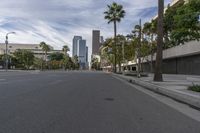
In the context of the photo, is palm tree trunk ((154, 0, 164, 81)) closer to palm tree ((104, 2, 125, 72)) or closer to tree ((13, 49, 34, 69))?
palm tree ((104, 2, 125, 72))

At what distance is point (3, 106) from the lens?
11.1 m

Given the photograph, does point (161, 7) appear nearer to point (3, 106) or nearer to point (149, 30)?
point (3, 106)

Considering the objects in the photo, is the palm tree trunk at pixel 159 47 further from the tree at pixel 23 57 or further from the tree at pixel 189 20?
the tree at pixel 23 57

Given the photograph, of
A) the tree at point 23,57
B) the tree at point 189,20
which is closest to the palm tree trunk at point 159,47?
the tree at point 189,20

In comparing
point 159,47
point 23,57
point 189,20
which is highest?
point 23,57

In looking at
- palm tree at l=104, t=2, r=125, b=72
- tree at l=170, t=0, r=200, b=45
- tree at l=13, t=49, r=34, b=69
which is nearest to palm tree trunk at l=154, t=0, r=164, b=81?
tree at l=170, t=0, r=200, b=45

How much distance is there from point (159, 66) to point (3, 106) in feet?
67.6

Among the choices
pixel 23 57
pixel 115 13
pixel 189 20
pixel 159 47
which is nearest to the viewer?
pixel 189 20

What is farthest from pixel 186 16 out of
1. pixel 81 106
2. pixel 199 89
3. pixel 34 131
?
pixel 34 131

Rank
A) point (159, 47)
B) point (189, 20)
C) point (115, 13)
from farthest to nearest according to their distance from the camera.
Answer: point (115, 13)
point (159, 47)
point (189, 20)

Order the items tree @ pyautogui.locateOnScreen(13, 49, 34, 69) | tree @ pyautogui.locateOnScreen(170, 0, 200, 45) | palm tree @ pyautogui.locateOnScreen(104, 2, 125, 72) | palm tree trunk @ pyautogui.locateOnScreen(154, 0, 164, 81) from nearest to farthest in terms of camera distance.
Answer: tree @ pyautogui.locateOnScreen(170, 0, 200, 45) < palm tree trunk @ pyautogui.locateOnScreen(154, 0, 164, 81) < palm tree @ pyautogui.locateOnScreen(104, 2, 125, 72) < tree @ pyautogui.locateOnScreen(13, 49, 34, 69)

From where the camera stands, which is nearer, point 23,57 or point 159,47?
point 159,47

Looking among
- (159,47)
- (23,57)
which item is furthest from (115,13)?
(23,57)

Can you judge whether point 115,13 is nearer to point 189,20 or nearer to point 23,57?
point 189,20
